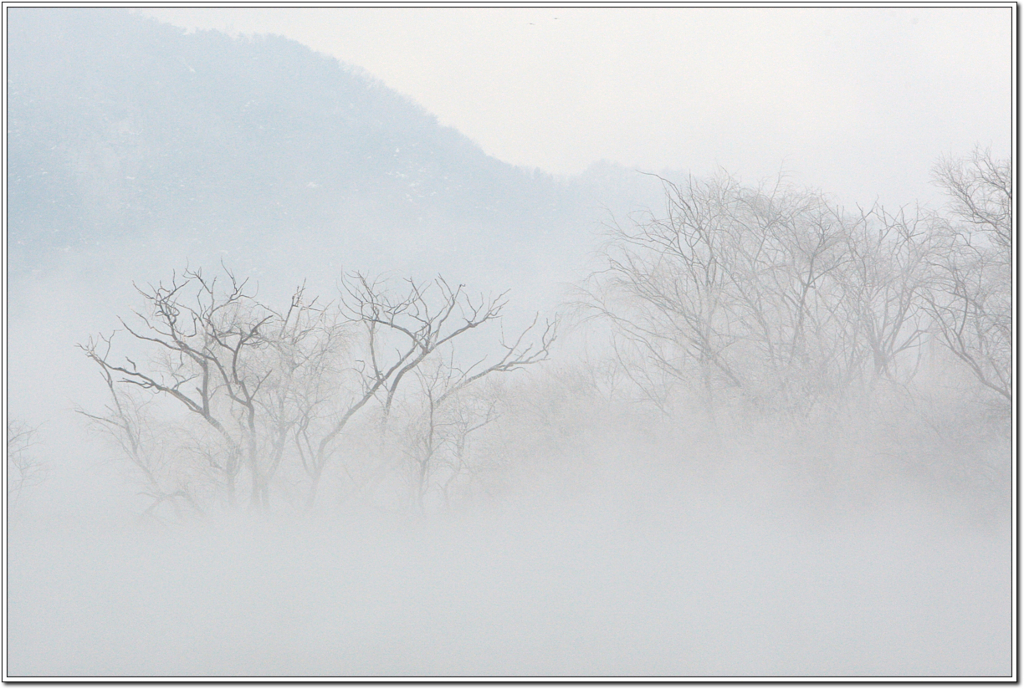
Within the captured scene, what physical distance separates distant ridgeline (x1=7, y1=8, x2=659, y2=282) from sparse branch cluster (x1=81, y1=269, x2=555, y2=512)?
312 millimetres

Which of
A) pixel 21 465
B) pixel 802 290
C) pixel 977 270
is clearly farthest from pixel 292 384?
pixel 977 270

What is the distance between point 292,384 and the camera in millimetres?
3250

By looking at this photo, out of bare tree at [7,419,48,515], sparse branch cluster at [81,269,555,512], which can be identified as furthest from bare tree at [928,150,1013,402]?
bare tree at [7,419,48,515]

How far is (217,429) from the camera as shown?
3217 mm

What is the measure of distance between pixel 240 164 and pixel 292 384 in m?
1.46

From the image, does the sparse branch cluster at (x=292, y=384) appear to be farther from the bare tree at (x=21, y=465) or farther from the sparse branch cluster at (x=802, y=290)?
the sparse branch cluster at (x=802, y=290)

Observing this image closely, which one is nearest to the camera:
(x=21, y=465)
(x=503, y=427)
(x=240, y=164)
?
(x=21, y=465)

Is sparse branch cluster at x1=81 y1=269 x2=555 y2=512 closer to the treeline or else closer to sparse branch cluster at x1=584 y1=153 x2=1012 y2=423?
the treeline

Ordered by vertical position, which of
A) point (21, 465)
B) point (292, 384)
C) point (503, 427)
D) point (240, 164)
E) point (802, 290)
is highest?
point (240, 164)

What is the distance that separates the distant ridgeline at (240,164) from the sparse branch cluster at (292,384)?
312 millimetres

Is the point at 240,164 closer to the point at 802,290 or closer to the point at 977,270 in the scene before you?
the point at 802,290

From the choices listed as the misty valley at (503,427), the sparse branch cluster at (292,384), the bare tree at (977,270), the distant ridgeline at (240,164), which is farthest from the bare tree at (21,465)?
the bare tree at (977,270)

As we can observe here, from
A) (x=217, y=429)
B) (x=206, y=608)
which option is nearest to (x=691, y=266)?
(x=217, y=429)

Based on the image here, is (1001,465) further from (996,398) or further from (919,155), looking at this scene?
(919,155)
